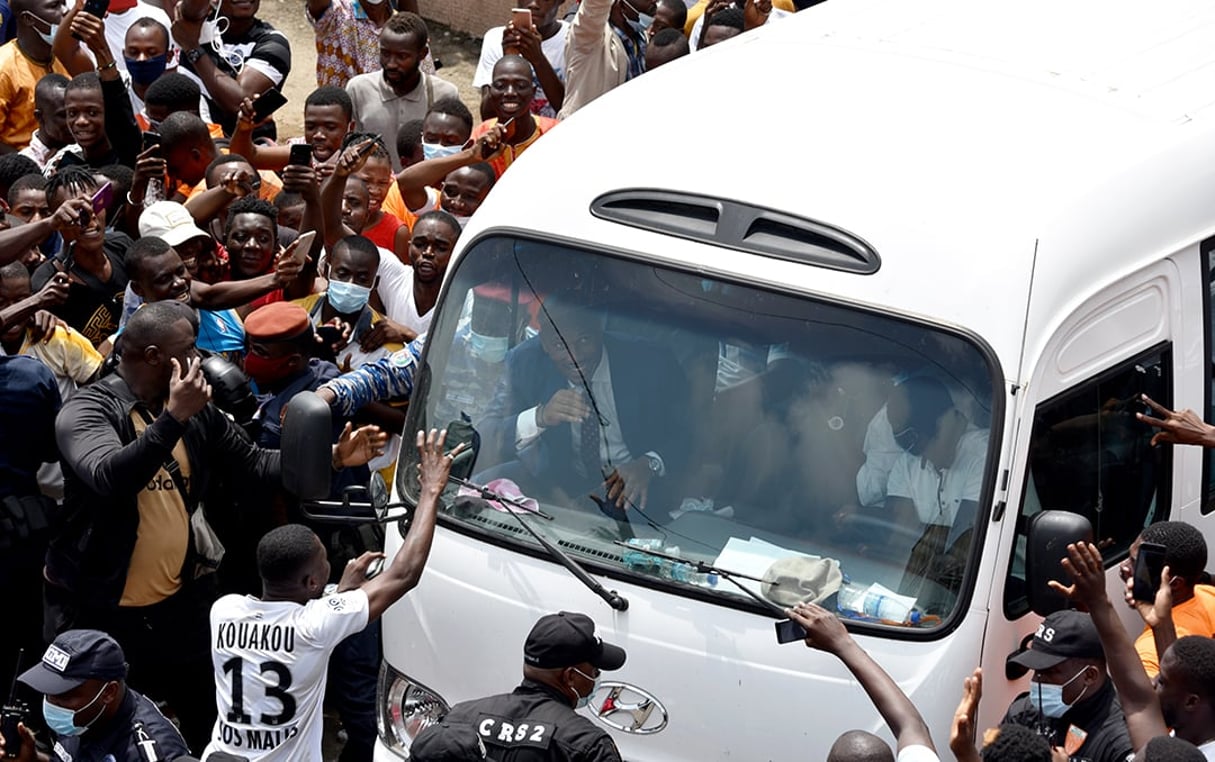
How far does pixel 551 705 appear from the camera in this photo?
470 centimetres

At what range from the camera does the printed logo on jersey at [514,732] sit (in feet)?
15.0

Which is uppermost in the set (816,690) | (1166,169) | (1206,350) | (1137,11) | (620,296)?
(1137,11)

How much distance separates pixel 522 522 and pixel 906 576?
125 centimetres

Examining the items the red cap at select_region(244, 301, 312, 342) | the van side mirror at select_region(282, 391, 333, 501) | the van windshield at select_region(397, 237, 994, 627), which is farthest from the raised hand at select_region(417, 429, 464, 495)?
the red cap at select_region(244, 301, 312, 342)

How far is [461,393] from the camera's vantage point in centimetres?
566

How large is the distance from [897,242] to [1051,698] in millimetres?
1469

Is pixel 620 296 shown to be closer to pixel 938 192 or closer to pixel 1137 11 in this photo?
pixel 938 192

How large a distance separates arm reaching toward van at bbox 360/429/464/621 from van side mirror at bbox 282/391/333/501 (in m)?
0.33

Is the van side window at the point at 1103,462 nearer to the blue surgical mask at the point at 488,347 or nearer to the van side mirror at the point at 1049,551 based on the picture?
the van side mirror at the point at 1049,551

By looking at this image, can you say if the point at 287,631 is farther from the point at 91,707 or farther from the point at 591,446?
the point at 591,446

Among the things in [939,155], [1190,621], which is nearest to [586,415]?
[939,155]

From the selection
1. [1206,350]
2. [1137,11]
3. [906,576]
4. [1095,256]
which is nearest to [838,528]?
[906,576]

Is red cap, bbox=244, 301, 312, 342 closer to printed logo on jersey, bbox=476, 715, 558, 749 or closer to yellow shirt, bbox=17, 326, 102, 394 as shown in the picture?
yellow shirt, bbox=17, 326, 102, 394

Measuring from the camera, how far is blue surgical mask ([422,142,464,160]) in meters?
9.34
